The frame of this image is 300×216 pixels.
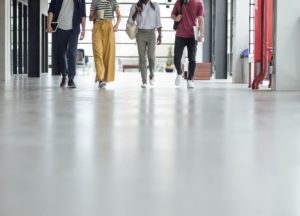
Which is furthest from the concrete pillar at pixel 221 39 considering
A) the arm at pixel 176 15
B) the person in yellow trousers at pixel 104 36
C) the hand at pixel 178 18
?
the person in yellow trousers at pixel 104 36

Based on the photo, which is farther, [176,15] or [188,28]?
[176,15]

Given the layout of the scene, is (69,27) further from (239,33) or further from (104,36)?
(239,33)

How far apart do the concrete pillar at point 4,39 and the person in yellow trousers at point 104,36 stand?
7.39 metres

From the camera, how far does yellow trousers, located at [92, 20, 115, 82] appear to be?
10.6 metres

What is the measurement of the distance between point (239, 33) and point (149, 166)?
13.4 metres

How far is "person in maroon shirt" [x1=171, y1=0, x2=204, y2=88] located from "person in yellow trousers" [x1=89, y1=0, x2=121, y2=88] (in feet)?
4.44

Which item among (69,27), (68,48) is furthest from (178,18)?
(68,48)

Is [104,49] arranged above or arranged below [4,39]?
below

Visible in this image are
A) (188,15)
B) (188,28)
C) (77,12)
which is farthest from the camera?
(188,15)

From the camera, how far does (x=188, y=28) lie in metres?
11.4

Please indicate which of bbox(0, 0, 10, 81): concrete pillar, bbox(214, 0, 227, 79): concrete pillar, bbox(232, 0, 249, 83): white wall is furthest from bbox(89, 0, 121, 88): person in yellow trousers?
bbox(214, 0, 227, 79): concrete pillar

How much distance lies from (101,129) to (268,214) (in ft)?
7.33

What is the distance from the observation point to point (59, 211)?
1.78 metres

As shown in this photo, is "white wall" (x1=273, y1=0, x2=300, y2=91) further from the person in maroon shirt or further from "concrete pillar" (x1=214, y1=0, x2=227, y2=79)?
"concrete pillar" (x1=214, y1=0, x2=227, y2=79)
